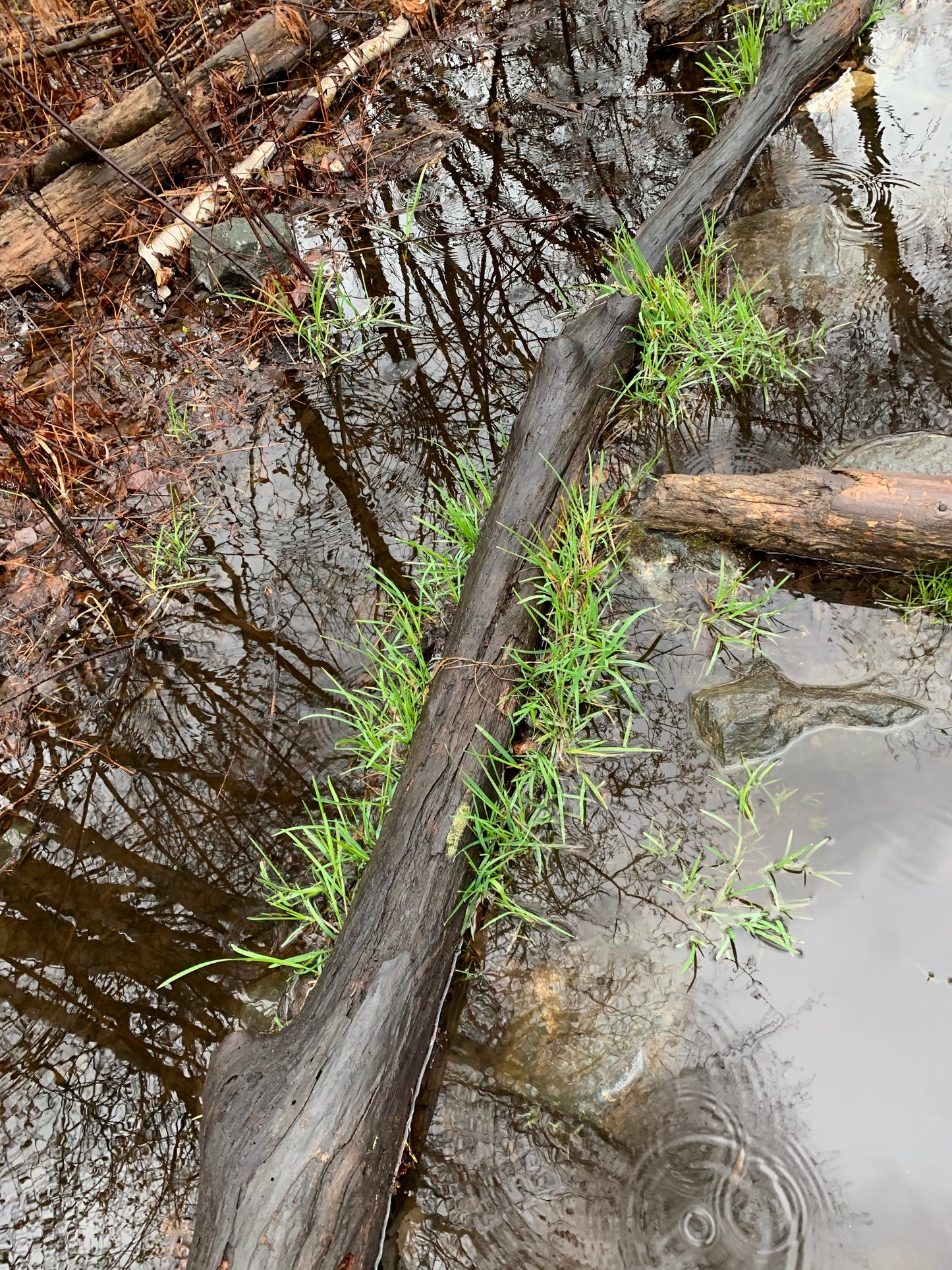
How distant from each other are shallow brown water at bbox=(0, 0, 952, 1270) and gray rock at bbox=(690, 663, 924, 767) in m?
0.05

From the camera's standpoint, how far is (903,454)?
2877 mm

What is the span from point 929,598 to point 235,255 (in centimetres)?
366

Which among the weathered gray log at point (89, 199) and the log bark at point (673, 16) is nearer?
the weathered gray log at point (89, 199)

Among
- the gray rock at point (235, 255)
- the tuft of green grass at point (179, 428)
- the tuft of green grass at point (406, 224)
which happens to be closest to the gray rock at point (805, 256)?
the tuft of green grass at point (406, 224)

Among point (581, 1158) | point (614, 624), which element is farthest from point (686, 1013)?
point (614, 624)

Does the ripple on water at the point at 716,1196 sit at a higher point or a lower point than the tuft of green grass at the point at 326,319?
lower

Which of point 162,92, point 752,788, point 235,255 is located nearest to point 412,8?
point 162,92

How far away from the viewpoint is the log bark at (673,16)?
520 cm

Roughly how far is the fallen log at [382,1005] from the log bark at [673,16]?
11.9 feet

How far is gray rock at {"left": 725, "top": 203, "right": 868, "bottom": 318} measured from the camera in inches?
139

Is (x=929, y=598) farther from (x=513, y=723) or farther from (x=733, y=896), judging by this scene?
(x=513, y=723)

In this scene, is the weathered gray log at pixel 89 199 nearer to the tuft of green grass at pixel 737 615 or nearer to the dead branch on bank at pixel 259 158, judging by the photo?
the dead branch on bank at pixel 259 158

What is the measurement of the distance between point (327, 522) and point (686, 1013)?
224cm

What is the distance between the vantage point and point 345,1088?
1823 millimetres
